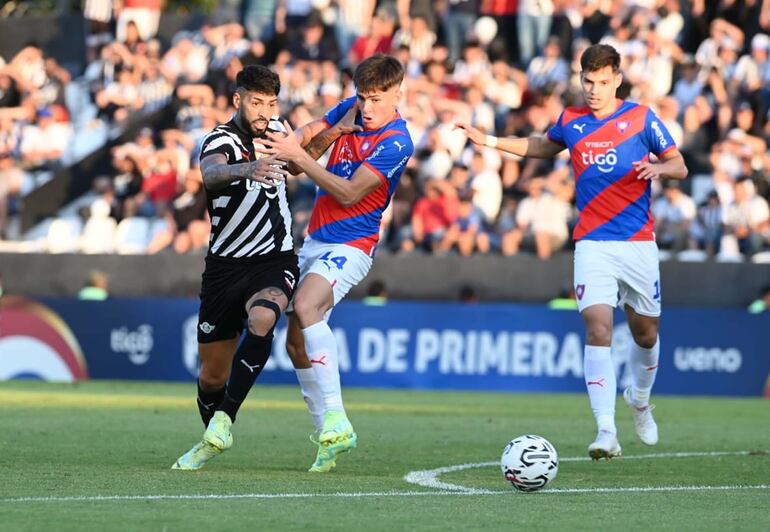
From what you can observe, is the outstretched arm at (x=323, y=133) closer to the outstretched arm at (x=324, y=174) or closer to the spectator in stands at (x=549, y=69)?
the outstretched arm at (x=324, y=174)

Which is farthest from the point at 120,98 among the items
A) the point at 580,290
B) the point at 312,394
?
the point at 312,394

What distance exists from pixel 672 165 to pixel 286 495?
3.86 meters

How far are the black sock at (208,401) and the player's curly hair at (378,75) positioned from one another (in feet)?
6.91

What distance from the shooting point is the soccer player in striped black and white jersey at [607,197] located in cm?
1064

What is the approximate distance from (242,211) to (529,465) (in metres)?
2.48

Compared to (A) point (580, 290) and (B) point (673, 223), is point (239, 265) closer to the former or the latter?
(A) point (580, 290)

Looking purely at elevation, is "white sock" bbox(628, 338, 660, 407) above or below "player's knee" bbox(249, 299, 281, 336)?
below

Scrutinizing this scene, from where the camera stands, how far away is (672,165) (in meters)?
10.4

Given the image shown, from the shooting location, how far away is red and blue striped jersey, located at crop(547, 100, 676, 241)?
10820 mm

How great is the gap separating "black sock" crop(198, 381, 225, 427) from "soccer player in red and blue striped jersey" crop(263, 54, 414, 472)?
0.54 m

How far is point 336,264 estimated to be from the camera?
9914 mm

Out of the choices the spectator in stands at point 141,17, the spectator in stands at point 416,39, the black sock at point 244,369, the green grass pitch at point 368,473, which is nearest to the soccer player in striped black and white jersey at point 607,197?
the green grass pitch at point 368,473

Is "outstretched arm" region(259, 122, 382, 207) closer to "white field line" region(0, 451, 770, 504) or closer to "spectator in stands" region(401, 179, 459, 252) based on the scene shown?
"white field line" region(0, 451, 770, 504)

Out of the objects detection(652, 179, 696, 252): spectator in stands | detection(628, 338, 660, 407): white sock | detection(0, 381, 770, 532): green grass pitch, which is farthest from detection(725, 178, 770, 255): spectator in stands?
detection(628, 338, 660, 407): white sock
